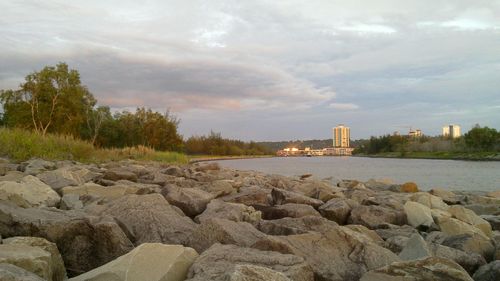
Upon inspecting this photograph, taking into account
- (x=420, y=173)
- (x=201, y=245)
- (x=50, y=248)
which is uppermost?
(x=50, y=248)

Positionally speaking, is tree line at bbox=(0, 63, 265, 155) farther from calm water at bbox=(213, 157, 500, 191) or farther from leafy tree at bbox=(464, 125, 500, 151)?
leafy tree at bbox=(464, 125, 500, 151)

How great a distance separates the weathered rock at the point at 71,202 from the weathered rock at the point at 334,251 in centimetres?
267

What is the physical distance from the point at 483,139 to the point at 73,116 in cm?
7407

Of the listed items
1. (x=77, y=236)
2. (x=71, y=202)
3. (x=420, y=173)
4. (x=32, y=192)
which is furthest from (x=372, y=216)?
(x=420, y=173)

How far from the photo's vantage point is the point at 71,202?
519cm

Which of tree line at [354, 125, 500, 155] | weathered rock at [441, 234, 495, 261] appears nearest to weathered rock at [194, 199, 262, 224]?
weathered rock at [441, 234, 495, 261]

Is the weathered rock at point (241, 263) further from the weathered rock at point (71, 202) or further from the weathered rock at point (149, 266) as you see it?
the weathered rock at point (71, 202)

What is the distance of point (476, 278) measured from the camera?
354cm

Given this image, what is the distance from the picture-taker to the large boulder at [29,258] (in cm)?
251

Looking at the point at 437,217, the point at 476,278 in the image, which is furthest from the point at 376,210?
the point at 476,278

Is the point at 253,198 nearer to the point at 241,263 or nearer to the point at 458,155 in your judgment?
the point at 241,263

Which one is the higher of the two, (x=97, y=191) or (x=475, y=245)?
(x=97, y=191)

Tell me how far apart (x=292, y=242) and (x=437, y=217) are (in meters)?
3.76

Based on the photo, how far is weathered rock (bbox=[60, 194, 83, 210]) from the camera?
5043mm
